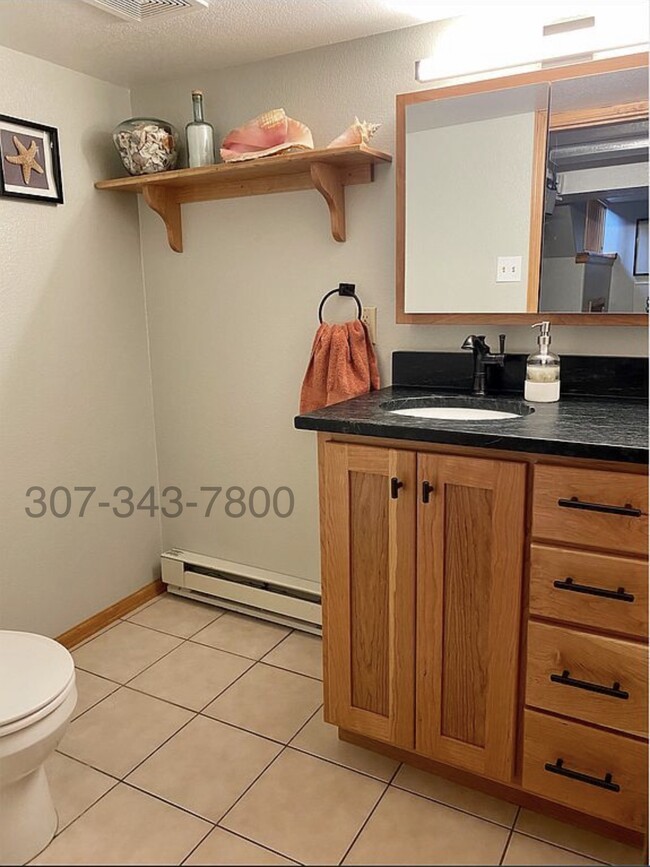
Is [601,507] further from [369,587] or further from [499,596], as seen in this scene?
[369,587]

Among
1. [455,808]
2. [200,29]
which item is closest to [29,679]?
[455,808]

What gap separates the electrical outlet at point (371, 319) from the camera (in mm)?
2242

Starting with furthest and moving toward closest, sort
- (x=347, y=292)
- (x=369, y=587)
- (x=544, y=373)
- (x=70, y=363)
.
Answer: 1. (x=70, y=363)
2. (x=347, y=292)
3. (x=544, y=373)
4. (x=369, y=587)

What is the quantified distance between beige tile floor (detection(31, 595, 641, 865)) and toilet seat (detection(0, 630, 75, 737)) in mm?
268

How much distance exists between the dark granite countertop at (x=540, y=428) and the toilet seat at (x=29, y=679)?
0.84m

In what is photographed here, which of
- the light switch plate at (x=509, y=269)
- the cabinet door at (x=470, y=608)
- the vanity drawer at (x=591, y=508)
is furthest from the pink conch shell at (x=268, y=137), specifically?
the vanity drawer at (x=591, y=508)

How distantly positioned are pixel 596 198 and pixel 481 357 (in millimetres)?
516

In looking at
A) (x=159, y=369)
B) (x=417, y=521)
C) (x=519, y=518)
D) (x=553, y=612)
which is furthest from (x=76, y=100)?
(x=553, y=612)

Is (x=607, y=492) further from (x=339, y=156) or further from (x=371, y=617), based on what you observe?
(x=339, y=156)

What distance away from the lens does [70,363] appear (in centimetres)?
243

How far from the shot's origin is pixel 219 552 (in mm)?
2801

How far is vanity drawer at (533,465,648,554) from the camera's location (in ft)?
4.46

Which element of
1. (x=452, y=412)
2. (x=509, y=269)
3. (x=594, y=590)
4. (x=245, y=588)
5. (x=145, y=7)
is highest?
(x=145, y=7)

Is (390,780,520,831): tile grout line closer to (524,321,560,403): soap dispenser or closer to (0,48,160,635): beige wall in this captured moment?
(524,321,560,403): soap dispenser
